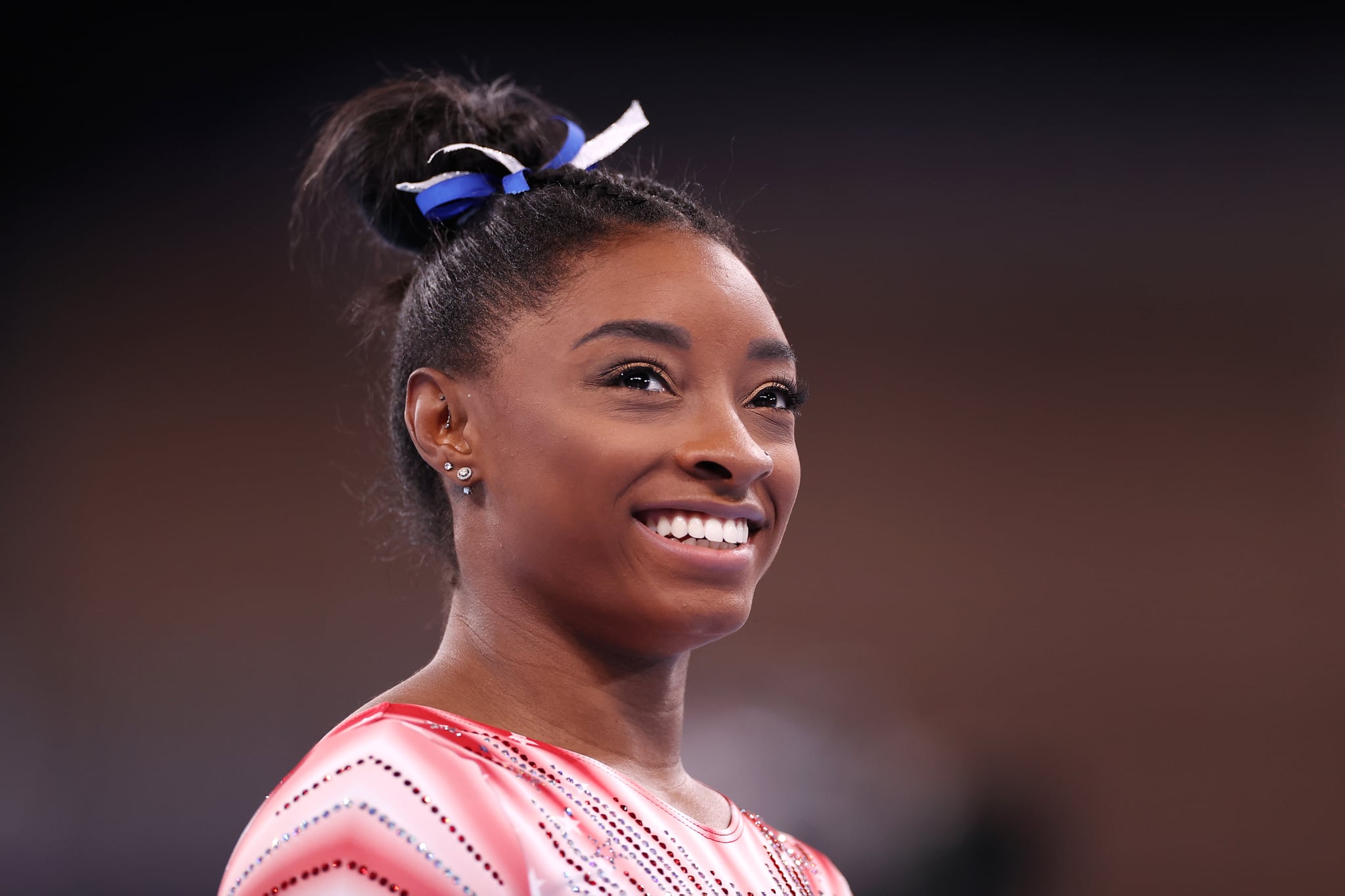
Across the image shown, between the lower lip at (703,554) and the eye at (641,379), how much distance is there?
4.9 inches

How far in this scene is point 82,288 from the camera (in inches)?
105

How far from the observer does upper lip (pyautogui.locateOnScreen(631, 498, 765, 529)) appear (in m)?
1.13

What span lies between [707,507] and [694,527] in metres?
0.02

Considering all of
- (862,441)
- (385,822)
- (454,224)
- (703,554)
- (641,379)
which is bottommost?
(385,822)

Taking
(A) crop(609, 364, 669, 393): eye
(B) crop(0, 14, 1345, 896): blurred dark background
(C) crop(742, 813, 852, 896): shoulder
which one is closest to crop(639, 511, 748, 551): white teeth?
(A) crop(609, 364, 669, 393): eye

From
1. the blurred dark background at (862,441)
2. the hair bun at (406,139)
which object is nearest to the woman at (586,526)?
the hair bun at (406,139)

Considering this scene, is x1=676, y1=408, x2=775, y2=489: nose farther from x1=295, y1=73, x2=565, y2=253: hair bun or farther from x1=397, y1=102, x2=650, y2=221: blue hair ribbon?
x1=295, y1=73, x2=565, y2=253: hair bun

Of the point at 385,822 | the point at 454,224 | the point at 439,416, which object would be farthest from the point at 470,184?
the point at 385,822

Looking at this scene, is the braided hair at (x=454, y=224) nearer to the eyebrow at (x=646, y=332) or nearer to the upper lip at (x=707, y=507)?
the eyebrow at (x=646, y=332)

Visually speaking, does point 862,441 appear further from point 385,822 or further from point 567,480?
point 385,822

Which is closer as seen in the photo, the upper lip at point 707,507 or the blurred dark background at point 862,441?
the upper lip at point 707,507

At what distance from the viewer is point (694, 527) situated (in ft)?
3.78

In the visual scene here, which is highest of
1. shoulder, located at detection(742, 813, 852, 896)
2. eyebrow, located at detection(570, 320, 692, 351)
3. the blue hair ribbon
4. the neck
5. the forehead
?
the blue hair ribbon

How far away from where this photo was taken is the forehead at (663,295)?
1186 mm
